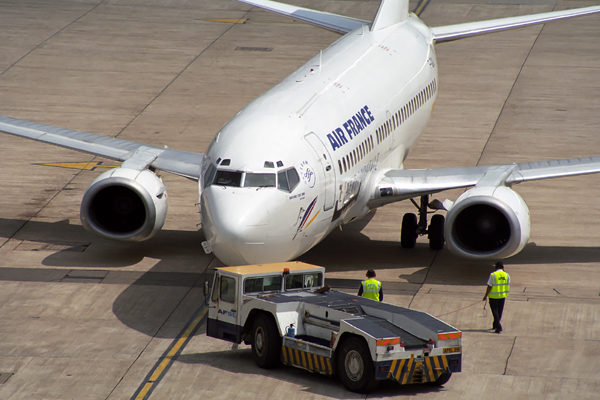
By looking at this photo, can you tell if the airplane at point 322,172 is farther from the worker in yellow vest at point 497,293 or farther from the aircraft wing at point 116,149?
the worker in yellow vest at point 497,293

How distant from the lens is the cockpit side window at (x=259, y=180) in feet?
65.6

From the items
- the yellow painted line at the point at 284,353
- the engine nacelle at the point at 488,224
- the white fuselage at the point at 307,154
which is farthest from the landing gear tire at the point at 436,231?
the yellow painted line at the point at 284,353

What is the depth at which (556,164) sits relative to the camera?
25250mm

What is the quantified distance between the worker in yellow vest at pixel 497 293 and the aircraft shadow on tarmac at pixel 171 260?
313 cm

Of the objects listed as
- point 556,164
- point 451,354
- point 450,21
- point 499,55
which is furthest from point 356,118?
point 450,21

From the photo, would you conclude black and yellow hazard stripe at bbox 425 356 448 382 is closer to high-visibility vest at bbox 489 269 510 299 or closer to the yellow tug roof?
high-visibility vest at bbox 489 269 510 299

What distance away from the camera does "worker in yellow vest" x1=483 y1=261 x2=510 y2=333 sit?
19797 mm

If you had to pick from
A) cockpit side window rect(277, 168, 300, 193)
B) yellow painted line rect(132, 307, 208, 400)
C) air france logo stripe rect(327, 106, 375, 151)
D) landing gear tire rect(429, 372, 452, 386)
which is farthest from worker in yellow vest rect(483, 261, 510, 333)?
yellow painted line rect(132, 307, 208, 400)

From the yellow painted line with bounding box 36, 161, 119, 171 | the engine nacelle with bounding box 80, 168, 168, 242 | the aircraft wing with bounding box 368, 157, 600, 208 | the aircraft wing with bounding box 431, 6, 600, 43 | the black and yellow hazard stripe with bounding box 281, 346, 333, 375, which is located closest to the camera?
the black and yellow hazard stripe with bounding box 281, 346, 333, 375

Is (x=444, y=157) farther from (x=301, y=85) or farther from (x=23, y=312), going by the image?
(x=23, y=312)

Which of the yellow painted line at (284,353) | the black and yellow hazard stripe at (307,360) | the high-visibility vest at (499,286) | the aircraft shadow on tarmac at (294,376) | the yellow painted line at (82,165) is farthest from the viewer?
the yellow painted line at (82,165)

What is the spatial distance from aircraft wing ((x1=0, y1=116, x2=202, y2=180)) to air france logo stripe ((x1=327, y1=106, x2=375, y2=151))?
4322 millimetres

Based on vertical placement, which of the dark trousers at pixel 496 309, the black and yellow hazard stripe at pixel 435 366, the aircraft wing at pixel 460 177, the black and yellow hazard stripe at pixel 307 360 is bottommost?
the black and yellow hazard stripe at pixel 307 360

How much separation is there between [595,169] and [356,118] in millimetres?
6212
